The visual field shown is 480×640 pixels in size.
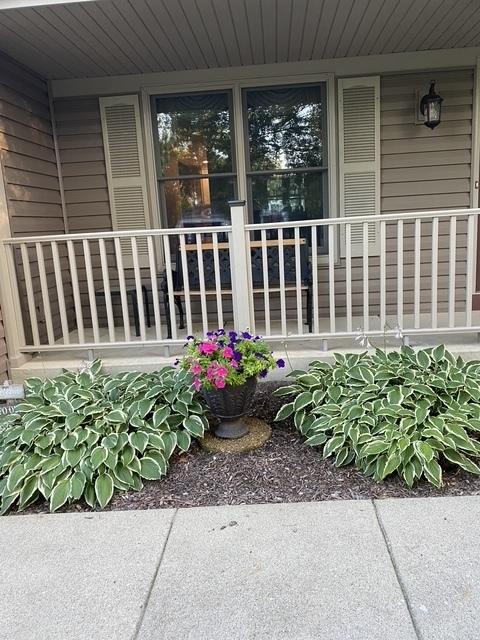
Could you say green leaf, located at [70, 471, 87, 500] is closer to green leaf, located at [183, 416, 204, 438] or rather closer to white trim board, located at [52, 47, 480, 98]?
green leaf, located at [183, 416, 204, 438]

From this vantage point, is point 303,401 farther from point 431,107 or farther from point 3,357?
point 431,107

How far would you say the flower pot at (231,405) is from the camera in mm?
2637

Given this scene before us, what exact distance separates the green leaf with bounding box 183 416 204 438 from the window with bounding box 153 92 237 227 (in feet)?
7.66

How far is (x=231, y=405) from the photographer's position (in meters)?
2.67

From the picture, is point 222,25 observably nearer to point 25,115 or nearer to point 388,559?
point 25,115

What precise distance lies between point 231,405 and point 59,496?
954 millimetres

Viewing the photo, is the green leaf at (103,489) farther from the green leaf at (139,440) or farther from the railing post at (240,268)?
the railing post at (240,268)

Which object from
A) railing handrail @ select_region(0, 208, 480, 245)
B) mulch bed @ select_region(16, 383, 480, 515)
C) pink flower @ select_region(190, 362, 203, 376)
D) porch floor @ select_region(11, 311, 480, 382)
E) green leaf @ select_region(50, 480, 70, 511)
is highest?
railing handrail @ select_region(0, 208, 480, 245)

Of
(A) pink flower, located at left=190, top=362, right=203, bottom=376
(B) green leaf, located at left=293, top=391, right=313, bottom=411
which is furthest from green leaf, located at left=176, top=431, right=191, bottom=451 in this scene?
(B) green leaf, located at left=293, top=391, right=313, bottom=411

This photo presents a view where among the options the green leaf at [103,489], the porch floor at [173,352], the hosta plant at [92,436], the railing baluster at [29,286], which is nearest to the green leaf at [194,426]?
the hosta plant at [92,436]

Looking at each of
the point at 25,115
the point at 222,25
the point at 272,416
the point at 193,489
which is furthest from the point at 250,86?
the point at 193,489

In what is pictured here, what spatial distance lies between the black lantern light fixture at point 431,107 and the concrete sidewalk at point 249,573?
3200 mm

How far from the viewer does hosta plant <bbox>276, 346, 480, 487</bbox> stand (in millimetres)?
2320

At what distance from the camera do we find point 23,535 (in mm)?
2117
